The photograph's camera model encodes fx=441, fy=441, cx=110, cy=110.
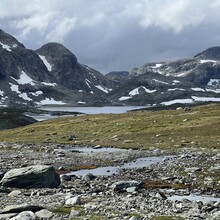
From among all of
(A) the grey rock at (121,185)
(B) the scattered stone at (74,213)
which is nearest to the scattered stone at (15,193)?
(A) the grey rock at (121,185)

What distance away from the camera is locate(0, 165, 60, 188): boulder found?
34.3 meters

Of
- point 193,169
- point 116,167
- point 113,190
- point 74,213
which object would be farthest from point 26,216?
point 116,167

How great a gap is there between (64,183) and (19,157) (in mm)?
25437

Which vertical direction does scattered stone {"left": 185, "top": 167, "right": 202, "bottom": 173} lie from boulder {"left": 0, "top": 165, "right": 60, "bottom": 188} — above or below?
below

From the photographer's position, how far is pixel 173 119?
112125mm

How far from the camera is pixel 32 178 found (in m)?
34.5

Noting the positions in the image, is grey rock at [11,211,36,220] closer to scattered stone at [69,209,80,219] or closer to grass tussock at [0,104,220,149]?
scattered stone at [69,209,80,219]

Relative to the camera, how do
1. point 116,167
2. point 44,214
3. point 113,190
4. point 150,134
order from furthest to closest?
point 150,134
point 116,167
point 113,190
point 44,214

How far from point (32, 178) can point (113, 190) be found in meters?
6.66

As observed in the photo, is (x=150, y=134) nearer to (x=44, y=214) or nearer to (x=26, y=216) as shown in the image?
(x=44, y=214)

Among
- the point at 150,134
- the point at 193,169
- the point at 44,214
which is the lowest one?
the point at 150,134

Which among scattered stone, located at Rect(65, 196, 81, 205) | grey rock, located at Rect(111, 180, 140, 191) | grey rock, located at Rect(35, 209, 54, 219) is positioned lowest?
grey rock, located at Rect(111, 180, 140, 191)

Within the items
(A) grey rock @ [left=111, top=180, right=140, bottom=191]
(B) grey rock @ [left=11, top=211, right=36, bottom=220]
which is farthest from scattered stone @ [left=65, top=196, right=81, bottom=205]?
(A) grey rock @ [left=111, top=180, right=140, bottom=191]

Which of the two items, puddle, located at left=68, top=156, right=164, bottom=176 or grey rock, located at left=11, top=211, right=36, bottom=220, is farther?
puddle, located at left=68, top=156, right=164, bottom=176
